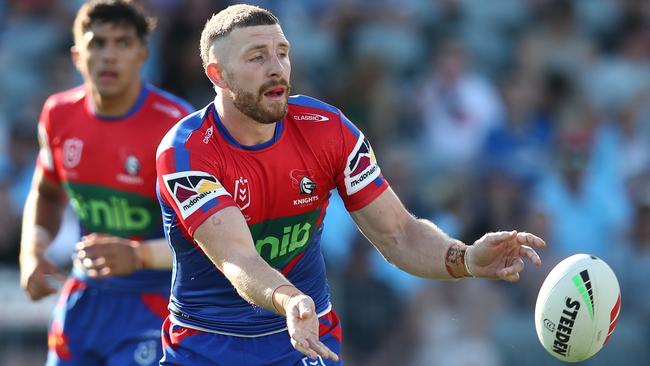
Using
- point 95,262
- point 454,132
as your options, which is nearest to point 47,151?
point 95,262

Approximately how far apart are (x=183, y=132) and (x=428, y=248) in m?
1.44

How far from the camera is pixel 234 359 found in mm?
6316

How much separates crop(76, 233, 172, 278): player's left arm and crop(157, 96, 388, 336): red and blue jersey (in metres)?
0.78

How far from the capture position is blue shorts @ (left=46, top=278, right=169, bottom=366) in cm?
762

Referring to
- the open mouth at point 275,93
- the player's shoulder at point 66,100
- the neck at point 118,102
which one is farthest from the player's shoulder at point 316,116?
the player's shoulder at point 66,100

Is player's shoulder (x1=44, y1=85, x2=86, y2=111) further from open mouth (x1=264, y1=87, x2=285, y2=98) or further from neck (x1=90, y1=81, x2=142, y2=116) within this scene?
open mouth (x1=264, y1=87, x2=285, y2=98)

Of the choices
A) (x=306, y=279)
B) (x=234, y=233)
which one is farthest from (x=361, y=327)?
(x=234, y=233)

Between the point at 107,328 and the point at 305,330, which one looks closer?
the point at 305,330

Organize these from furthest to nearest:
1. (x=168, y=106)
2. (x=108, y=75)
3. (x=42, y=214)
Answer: (x=42, y=214) < (x=108, y=75) < (x=168, y=106)

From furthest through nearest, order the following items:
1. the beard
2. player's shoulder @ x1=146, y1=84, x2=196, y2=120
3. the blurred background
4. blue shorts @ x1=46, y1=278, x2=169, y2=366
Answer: the blurred background
player's shoulder @ x1=146, y1=84, x2=196, y2=120
blue shorts @ x1=46, y1=278, x2=169, y2=366
the beard

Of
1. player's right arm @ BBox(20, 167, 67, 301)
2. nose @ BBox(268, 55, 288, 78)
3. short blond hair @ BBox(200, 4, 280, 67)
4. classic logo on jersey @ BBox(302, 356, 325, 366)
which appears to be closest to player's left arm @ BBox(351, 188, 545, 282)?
classic logo on jersey @ BBox(302, 356, 325, 366)

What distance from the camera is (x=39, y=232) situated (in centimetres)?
811

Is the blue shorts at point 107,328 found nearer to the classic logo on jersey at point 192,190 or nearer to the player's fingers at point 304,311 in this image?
the classic logo on jersey at point 192,190

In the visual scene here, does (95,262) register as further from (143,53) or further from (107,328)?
(143,53)
